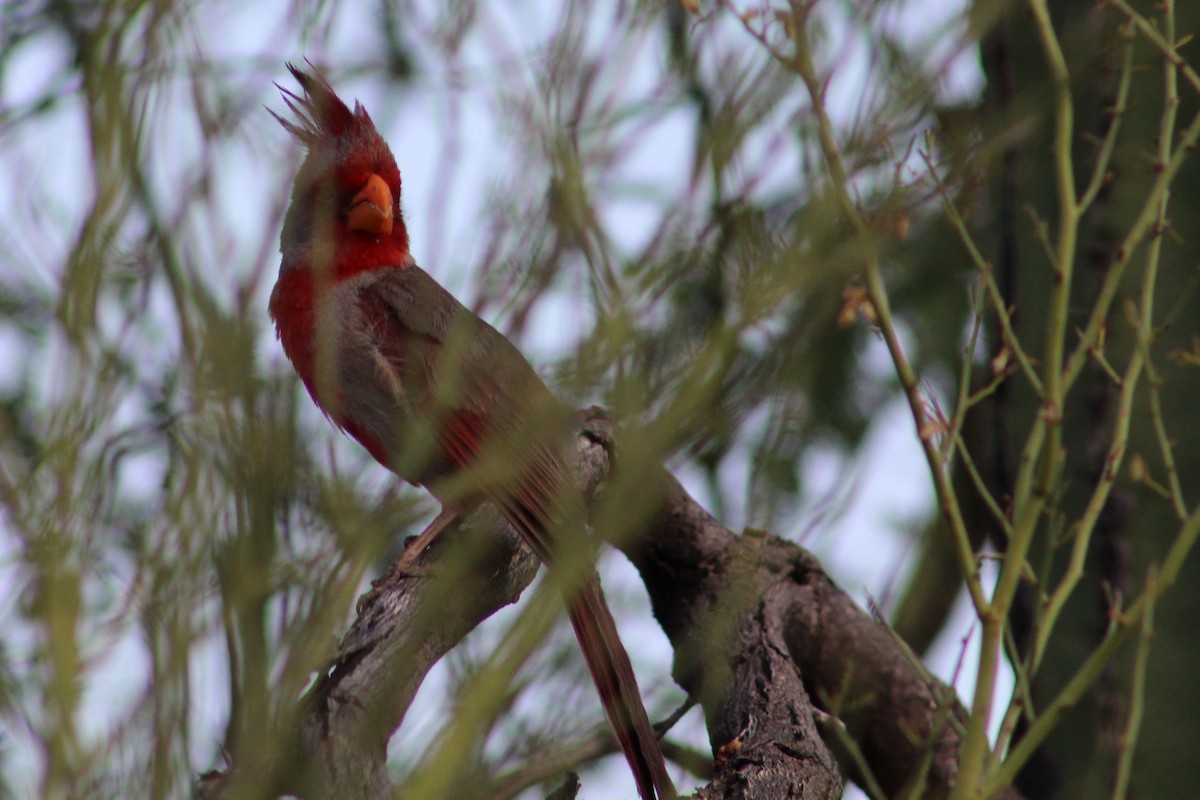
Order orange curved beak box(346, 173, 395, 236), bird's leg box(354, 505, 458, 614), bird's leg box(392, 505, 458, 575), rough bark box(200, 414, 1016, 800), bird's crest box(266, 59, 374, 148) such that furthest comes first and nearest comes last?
orange curved beak box(346, 173, 395, 236) → bird's leg box(392, 505, 458, 575) → bird's leg box(354, 505, 458, 614) → bird's crest box(266, 59, 374, 148) → rough bark box(200, 414, 1016, 800)

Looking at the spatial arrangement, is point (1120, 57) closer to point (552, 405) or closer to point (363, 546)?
point (552, 405)

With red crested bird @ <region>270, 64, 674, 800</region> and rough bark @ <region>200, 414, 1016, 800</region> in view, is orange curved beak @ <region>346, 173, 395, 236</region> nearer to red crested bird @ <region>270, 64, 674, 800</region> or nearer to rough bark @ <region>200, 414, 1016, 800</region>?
red crested bird @ <region>270, 64, 674, 800</region>

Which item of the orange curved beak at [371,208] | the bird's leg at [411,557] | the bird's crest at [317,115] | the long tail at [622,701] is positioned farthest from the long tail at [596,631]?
the orange curved beak at [371,208]

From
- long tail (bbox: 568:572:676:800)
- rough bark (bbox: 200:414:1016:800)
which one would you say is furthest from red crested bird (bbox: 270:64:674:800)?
rough bark (bbox: 200:414:1016:800)

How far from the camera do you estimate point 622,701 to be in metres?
2.61

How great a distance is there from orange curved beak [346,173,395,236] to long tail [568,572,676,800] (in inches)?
57.1

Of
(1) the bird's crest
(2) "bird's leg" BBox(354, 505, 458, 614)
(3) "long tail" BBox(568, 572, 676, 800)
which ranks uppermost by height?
(1) the bird's crest

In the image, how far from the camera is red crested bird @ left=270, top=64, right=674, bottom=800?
1.60m

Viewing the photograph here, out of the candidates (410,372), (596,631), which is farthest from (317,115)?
(596,631)

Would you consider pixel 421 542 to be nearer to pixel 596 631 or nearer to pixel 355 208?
pixel 596 631

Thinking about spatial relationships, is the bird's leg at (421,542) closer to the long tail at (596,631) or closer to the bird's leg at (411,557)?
the bird's leg at (411,557)

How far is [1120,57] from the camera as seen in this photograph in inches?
96.0

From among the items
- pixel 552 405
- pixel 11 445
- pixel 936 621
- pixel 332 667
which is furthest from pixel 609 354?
pixel 936 621

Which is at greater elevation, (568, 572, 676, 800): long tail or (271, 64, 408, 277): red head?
(271, 64, 408, 277): red head
